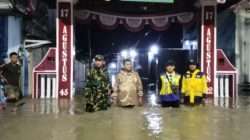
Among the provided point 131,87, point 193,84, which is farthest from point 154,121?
point 193,84

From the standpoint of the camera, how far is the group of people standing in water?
1308 centimetres

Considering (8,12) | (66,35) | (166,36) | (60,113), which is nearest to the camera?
(60,113)

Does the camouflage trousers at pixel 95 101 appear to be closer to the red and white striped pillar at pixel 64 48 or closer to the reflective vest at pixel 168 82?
the reflective vest at pixel 168 82

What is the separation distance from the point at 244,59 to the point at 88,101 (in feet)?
35.4

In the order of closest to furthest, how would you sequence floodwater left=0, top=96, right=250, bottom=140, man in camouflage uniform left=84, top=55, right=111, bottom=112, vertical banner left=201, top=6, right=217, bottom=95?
floodwater left=0, top=96, right=250, bottom=140 → man in camouflage uniform left=84, top=55, right=111, bottom=112 → vertical banner left=201, top=6, right=217, bottom=95

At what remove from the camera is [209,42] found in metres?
18.3

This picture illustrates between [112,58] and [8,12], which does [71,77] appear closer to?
[8,12]

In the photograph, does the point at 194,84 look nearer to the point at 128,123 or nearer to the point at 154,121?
the point at 154,121

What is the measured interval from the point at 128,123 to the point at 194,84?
4.12m

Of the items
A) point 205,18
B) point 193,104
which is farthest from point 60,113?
point 205,18

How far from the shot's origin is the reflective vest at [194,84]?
48.1 feet

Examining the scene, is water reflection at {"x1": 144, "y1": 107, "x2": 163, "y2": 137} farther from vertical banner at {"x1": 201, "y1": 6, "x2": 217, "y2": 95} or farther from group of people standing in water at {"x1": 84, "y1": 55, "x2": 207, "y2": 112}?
Answer: vertical banner at {"x1": 201, "y1": 6, "x2": 217, "y2": 95}

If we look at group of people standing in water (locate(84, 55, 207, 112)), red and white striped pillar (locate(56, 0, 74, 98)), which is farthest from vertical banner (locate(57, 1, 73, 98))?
group of people standing in water (locate(84, 55, 207, 112))

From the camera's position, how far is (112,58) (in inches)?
1097
